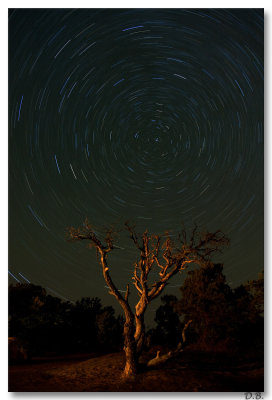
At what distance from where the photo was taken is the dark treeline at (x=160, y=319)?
9.66 metres

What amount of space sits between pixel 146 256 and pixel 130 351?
2012 millimetres

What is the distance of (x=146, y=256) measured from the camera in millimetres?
9617

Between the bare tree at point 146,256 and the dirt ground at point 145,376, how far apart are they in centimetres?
65

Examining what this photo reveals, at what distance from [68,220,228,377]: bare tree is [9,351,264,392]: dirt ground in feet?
→ 2.13

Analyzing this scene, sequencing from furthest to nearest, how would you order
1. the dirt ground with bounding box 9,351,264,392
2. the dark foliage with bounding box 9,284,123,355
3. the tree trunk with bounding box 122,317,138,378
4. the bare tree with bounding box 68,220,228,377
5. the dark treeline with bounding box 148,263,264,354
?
the dark treeline with bounding box 148,263,264,354 → the dark foliage with bounding box 9,284,123,355 → the bare tree with bounding box 68,220,228,377 → the tree trunk with bounding box 122,317,138,378 → the dirt ground with bounding box 9,351,264,392

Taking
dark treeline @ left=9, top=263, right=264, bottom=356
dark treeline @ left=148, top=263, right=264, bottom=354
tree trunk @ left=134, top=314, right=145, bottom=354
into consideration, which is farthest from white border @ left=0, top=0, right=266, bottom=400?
dark treeline @ left=148, top=263, right=264, bottom=354

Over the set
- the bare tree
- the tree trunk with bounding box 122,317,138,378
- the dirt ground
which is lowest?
the dirt ground

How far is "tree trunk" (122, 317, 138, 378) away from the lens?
29.7 ft

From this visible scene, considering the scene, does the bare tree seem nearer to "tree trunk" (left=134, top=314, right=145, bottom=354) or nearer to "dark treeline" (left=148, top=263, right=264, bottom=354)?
"tree trunk" (left=134, top=314, right=145, bottom=354)

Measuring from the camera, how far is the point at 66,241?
9.56 m

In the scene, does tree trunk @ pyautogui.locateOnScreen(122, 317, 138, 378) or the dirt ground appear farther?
tree trunk @ pyautogui.locateOnScreen(122, 317, 138, 378)

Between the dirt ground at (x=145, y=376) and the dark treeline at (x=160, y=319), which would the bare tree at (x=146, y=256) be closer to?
the dark treeline at (x=160, y=319)

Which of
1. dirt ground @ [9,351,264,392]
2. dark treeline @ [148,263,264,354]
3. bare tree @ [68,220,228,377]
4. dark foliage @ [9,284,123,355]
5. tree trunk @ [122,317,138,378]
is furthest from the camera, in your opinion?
dark treeline @ [148,263,264,354]
